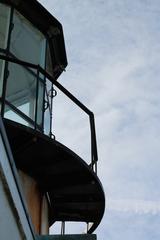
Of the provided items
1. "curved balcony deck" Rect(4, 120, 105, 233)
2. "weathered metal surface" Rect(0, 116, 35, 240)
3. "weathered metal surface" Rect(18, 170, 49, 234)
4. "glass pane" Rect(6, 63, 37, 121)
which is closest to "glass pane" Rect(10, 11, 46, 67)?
"glass pane" Rect(6, 63, 37, 121)

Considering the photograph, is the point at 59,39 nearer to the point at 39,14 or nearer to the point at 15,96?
the point at 39,14

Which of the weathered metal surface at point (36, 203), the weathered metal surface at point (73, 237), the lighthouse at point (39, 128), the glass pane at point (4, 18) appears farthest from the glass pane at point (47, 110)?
the weathered metal surface at point (73, 237)

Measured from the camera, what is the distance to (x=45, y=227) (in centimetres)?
817

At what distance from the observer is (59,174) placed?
8.11 metres

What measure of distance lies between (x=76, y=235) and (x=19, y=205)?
123 cm

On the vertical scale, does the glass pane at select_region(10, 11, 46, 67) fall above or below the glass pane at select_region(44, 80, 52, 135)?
above

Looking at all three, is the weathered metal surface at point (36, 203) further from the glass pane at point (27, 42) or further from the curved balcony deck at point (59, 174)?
the glass pane at point (27, 42)

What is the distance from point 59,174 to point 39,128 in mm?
777

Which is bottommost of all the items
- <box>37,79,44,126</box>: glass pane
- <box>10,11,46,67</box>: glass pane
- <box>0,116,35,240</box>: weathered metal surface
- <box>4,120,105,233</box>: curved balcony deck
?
<box>0,116,35,240</box>: weathered metal surface

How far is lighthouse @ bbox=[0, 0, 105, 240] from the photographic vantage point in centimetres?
739

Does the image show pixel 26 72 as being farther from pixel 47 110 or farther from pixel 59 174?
pixel 59 174

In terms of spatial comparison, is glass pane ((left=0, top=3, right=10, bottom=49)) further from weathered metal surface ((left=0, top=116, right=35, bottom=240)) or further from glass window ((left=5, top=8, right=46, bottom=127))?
weathered metal surface ((left=0, top=116, right=35, bottom=240))

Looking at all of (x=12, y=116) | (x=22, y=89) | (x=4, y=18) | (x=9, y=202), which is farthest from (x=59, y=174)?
(x=9, y=202)

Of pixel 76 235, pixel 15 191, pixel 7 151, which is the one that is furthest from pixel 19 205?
pixel 76 235
